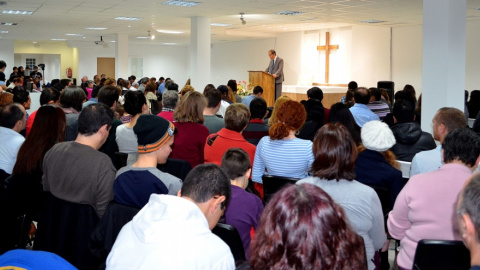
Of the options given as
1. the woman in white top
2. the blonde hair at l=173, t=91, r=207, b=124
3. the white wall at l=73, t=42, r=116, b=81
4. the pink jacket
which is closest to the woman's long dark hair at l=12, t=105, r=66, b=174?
the woman in white top

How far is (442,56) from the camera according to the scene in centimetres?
719

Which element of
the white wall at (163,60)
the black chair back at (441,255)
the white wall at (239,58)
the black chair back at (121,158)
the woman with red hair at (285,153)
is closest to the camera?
the black chair back at (441,255)

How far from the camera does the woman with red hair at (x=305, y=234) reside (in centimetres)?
135

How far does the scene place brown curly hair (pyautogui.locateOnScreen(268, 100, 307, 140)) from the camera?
406cm

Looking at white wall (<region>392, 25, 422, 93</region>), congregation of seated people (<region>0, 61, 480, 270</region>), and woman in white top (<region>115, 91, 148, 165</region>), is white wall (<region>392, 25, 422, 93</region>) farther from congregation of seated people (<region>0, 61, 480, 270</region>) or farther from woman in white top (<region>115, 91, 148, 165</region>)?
woman in white top (<region>115, 91, 148, 165</region>)

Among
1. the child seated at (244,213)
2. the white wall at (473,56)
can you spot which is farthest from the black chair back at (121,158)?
the white wall at (473,56)

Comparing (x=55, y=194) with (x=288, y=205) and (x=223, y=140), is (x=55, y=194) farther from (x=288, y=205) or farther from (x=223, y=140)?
(x=288, y=205)

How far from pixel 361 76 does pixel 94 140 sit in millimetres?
15488

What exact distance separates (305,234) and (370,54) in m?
16.9

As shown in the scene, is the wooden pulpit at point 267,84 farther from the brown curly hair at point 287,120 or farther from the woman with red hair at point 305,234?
the woman with red hair at point 305,234

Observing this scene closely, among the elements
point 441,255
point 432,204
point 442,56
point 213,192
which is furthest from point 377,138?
point 442,56

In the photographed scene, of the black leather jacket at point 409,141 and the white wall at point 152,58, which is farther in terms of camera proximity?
the white wall at point 152,58

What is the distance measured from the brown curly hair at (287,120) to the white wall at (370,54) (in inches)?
535

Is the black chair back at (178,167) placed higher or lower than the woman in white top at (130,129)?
lower
